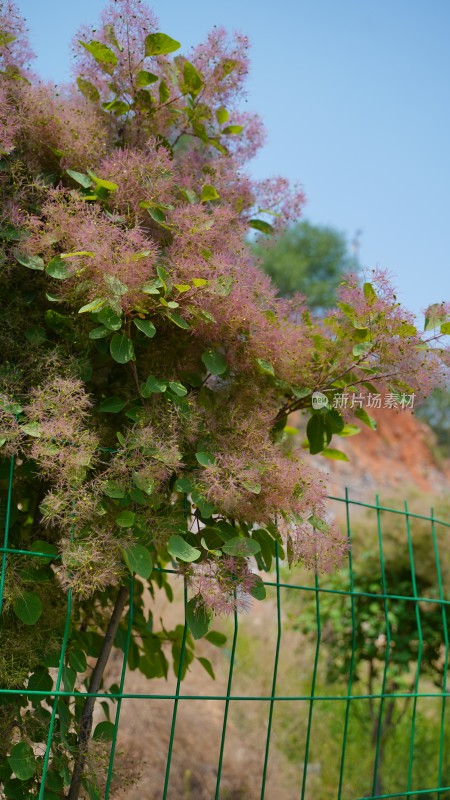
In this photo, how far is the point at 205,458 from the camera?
166 centimetres

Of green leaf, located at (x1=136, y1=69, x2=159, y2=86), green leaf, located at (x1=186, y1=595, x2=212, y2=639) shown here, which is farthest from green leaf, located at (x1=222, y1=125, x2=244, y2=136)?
green leaf, located at (x1=186, y1=595, x2=212, y2=639)

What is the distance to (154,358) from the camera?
1870mm

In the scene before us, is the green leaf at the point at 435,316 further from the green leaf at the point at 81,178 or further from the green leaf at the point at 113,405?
the green leaf at the point at 81,178

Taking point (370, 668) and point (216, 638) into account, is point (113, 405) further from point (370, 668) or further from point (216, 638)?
point (370, 668)

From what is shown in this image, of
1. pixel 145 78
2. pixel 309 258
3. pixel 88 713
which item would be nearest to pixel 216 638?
pixel 88 713

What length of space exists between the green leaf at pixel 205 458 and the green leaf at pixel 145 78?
953 millimetres

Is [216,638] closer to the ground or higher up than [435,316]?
closer to the ground

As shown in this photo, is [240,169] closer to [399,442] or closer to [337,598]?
[337,598]

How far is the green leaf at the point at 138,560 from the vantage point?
60.8 inches

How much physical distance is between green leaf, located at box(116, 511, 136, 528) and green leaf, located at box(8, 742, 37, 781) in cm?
51

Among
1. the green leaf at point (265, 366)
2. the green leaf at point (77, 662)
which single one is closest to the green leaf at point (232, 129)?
the green leaf at point (265, 366)

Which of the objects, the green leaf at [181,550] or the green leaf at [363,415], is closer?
the green leaf at [181,550]

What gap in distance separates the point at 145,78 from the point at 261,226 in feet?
1.71

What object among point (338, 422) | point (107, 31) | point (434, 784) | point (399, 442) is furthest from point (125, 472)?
point (399, 442)
